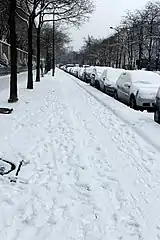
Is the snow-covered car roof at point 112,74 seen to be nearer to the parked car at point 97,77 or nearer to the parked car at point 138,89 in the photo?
the parked car at point 97,77

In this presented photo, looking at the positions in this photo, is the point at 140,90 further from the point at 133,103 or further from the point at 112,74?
the point at 112,74

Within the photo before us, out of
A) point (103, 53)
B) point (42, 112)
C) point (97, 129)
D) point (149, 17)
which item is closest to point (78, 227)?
point (97, 129)

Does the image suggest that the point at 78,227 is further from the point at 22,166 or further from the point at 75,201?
the point at 22,166

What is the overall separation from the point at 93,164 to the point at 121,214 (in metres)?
1.88

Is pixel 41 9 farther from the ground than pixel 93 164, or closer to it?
farther from the ground

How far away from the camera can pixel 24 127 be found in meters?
8.77

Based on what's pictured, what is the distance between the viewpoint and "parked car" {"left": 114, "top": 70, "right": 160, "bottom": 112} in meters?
13.1

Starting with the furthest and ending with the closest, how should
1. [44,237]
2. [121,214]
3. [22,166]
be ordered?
[22,166] → [121,214] → [44,237]

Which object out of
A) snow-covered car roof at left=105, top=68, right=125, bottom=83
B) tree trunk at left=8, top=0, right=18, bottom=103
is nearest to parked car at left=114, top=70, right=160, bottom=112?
snow-covered car roof at left=105, top=68, right=125, bottom=83

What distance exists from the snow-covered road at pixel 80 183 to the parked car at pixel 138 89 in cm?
396

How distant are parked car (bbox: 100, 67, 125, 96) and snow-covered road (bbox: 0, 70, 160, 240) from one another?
1088cm

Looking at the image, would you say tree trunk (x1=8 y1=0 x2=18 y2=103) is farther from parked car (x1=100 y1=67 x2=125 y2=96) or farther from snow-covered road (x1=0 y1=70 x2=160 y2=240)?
parked car (x1=100 y1=67 x2=125 y2=96)

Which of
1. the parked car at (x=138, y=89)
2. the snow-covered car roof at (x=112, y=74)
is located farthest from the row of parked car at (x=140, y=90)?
the snow-covered car roof at (x=112, y=74)

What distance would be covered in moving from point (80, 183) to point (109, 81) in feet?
52.9
